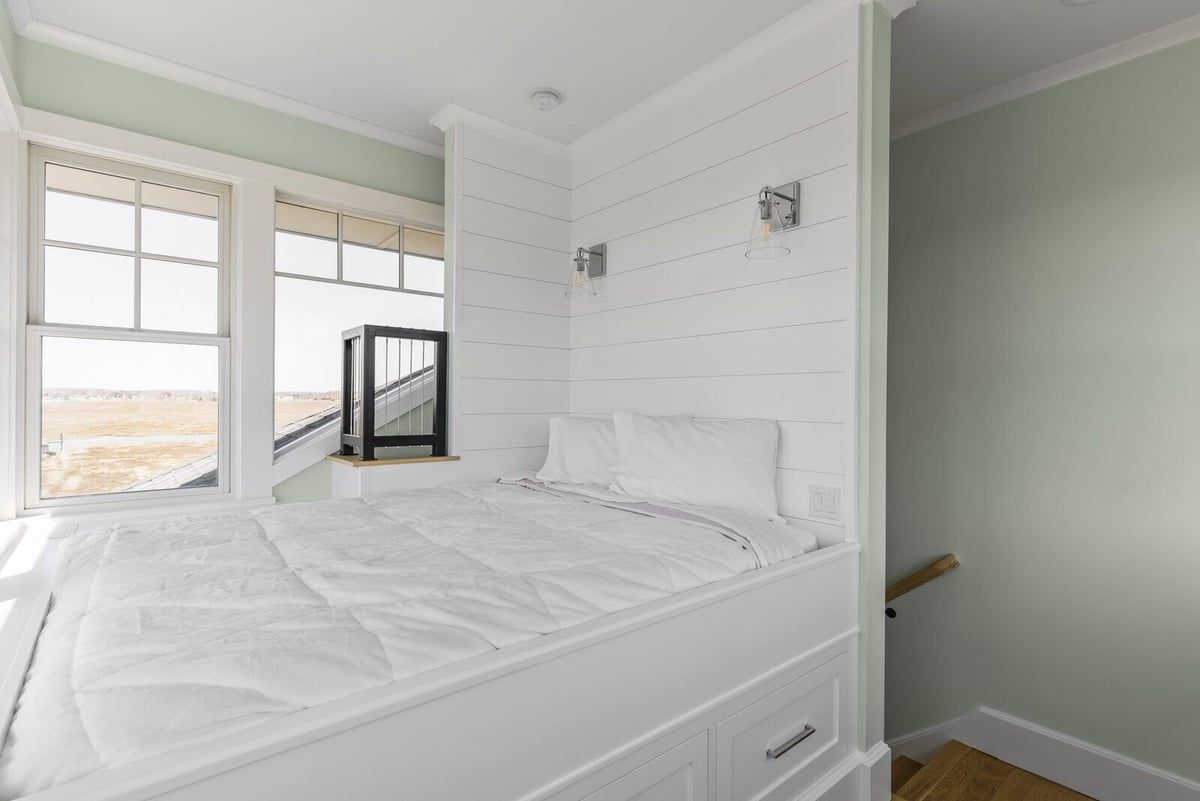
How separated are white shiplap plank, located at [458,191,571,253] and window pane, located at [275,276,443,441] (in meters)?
0.71

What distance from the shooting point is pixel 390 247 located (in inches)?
124

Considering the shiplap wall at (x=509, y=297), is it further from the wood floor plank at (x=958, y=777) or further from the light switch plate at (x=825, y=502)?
the wood floor plank at (x=958, y=777)

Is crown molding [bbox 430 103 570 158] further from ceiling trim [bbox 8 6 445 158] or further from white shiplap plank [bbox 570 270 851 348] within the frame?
white shiplap plank [bbox 570 270 851 348]

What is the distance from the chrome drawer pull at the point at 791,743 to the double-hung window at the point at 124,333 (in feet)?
8.08

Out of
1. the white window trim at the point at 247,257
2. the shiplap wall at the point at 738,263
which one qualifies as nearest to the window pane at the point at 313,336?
the white window trim at the point at 247,257

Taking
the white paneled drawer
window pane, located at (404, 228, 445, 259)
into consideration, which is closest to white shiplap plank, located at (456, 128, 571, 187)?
window pane, located at (404, 228, 445, 259)

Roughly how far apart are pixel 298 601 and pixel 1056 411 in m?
2.70

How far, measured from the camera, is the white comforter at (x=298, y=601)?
2.54 feet

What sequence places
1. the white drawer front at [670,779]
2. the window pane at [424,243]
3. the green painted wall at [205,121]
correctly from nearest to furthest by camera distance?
the white drawer front at [670,779], the green painted wall at [205,121], the window pane at [424,243]

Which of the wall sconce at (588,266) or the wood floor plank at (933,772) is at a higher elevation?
the wall sconce at (588,266)

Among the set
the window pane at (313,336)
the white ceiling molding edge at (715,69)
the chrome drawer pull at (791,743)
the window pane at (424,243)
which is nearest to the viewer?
the chrome drawer pull at (791,743)

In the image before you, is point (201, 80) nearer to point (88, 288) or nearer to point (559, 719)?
point (88, 288)

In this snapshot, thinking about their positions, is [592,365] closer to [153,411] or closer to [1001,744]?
[153,411]

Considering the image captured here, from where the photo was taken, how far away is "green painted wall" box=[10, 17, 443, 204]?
2207 mm
